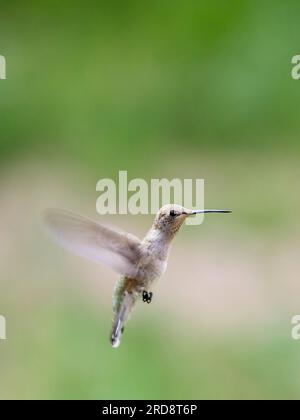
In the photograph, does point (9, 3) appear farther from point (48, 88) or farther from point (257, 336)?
point (257, 336)

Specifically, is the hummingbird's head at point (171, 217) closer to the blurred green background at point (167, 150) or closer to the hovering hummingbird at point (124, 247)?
the hovering hummingbird at point (124, 247)

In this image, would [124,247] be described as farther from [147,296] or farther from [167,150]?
[167,150]

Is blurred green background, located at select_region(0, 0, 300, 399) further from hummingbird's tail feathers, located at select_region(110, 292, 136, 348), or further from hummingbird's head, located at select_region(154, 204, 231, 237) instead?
hummingbird's head, located at select_region(154, 204, 231, 237)

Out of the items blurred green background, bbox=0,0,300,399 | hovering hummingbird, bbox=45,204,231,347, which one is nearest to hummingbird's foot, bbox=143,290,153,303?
hovering hummingbird, bbox=45,204,231,347

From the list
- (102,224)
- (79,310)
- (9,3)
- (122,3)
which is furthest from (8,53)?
(102,224)

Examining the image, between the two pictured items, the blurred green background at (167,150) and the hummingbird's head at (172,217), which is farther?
the blurred green background at (167,150)

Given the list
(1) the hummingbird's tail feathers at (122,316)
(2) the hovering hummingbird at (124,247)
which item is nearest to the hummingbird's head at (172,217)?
(2) the hovering hummingbird at (124,247)

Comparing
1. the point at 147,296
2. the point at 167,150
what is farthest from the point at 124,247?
the point at 167,150
